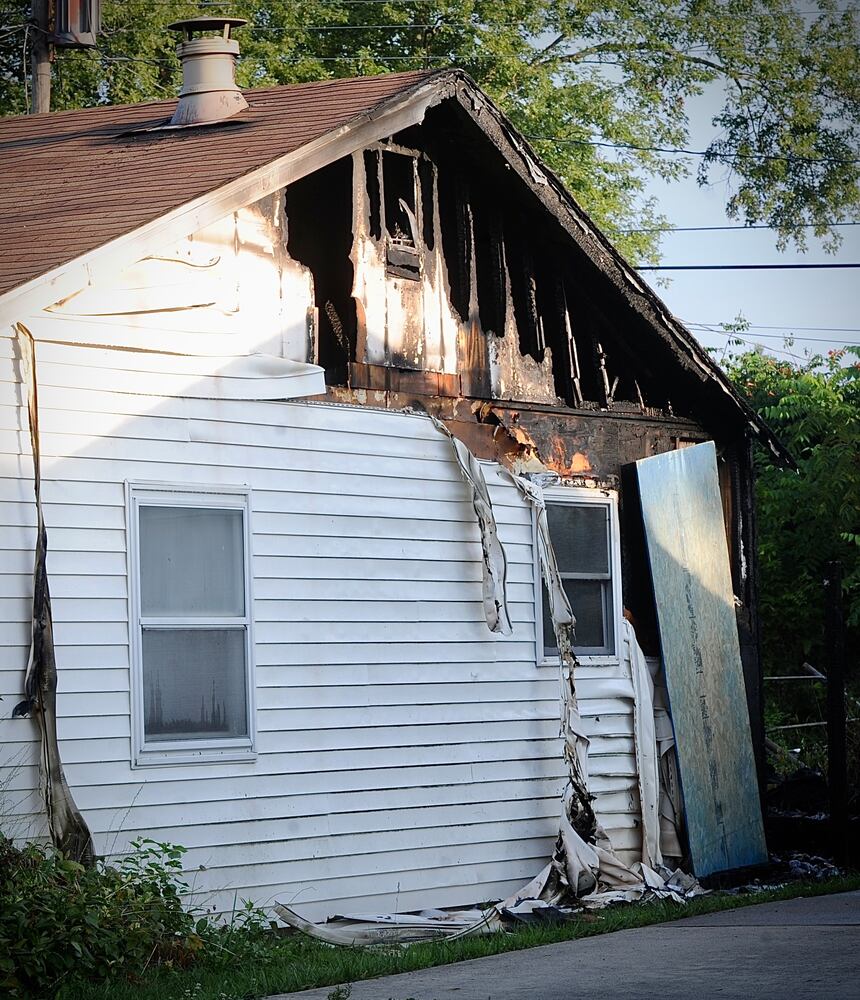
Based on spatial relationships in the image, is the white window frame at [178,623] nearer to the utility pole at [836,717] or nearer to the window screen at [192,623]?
the window screen at [192,623]

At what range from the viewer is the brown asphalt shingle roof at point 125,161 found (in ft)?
29.3

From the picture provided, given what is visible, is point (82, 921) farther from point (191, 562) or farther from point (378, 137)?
point (378, 137)

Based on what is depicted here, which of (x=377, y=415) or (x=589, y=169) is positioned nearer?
(x=377, y=415)

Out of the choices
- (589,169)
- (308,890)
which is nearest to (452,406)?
(308,890)

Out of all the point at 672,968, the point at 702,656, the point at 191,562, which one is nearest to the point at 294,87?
the point at 191,562

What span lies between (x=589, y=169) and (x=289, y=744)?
1759cm

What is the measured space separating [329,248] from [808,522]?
11.4m

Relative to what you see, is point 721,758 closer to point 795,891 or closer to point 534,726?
point 795,891

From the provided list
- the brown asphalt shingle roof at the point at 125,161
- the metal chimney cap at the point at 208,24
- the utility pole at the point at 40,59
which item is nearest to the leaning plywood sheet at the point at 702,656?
the brown asphalt shingle roof at the point at 125,161

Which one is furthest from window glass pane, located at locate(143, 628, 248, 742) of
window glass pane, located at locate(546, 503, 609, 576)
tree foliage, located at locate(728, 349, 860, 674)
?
tree foliage, located at locate(728, 349, 860, 674)

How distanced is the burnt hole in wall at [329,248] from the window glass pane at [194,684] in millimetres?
2014

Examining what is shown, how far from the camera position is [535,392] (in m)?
11.5

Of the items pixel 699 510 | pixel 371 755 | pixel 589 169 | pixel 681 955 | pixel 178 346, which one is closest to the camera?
pixel 681 955

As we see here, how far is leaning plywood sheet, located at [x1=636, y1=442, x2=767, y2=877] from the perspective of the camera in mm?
11898
